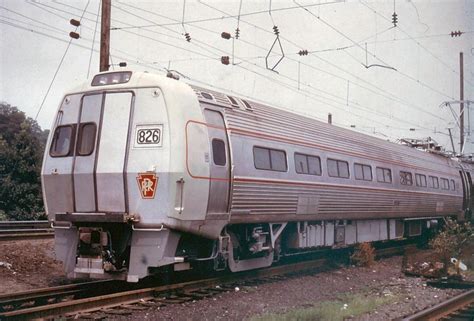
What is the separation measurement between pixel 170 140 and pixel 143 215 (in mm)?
1353

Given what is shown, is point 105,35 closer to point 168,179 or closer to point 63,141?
point 63,141

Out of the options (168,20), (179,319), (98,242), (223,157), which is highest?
(168,20)

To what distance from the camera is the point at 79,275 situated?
9523 millimetres

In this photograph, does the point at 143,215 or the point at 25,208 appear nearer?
the point at 143,215

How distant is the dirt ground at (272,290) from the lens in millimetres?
8648

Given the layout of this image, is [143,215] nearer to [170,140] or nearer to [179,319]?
[170,140]

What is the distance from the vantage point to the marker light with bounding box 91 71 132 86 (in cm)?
1016

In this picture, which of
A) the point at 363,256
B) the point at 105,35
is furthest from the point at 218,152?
the point at 105,35

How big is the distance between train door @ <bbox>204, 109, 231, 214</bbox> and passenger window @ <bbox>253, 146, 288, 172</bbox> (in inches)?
39.2

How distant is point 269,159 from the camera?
11.8m

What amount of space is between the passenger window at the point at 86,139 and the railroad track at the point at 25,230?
6117 millimetres

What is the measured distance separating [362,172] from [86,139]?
29.0 feet

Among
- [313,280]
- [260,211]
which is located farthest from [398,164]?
[260,211]

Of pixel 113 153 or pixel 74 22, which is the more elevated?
pixel 74 22
